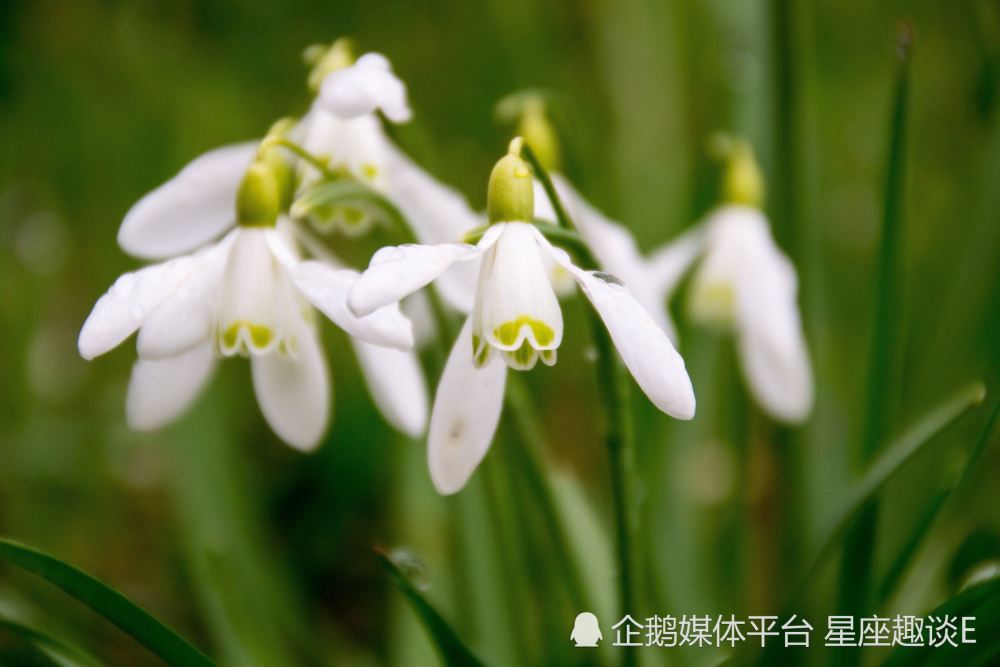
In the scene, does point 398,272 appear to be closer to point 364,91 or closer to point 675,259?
point 364,91

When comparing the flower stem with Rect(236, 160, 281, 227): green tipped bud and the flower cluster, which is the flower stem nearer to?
the flower cluster

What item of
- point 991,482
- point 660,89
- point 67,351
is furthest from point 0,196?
point 991,482

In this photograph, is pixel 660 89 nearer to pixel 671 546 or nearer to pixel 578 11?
pixel 578 11

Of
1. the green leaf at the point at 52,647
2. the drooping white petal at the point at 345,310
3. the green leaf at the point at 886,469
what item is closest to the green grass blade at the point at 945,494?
the green leaf at the point at 886,469

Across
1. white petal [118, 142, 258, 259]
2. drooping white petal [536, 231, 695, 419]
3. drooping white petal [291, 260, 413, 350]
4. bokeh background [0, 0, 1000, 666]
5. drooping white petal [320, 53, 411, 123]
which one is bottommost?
bokeh background [0, 0, 1000, 666]

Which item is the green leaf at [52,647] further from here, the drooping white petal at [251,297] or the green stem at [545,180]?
the green stem at [545,180]

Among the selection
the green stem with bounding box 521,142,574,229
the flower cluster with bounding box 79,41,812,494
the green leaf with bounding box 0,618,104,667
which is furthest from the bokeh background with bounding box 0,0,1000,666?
the green stem with bounding box 521,142,574,229
